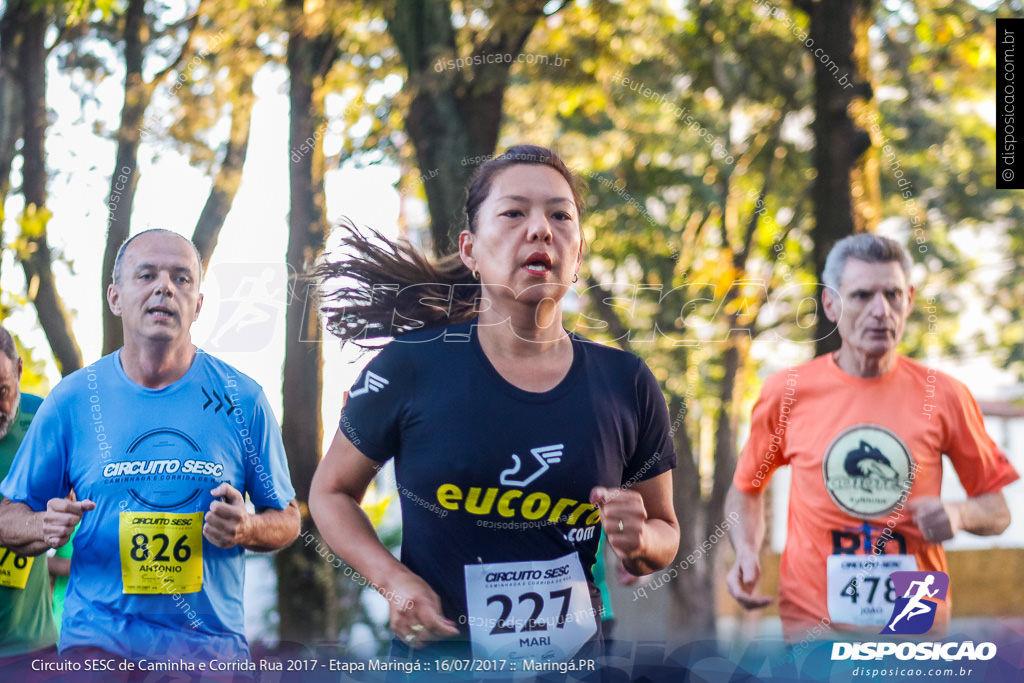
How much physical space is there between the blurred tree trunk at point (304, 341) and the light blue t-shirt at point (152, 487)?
82 cm

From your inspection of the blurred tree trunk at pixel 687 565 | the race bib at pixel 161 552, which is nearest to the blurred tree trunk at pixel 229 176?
the race bib at pixel 161 552

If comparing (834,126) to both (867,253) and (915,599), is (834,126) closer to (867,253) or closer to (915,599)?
(867,253)

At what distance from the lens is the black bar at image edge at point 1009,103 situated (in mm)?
4023

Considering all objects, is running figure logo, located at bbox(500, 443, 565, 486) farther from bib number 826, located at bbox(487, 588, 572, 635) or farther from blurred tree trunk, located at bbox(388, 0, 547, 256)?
blurred tree trunk, located at bbox(388, 0, 547, 256)

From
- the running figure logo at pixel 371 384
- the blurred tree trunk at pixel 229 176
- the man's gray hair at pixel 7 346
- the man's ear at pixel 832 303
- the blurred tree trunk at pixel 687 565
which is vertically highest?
the blurred tree trunk at pixel 229 176

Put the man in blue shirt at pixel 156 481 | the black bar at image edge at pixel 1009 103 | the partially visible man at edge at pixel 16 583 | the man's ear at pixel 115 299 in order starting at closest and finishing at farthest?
the man in blue shirt at pixel 156 481
the man's ear at pixel 115 299
the partially visible man at edge at pixel 16 583
the black bar at image edge at pixel 1009 103

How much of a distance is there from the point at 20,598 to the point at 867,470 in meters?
2.89

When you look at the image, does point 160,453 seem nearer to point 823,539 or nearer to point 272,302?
point 272,302

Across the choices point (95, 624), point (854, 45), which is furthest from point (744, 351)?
point (95, 624)

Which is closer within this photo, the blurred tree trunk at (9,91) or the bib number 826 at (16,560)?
the bib number 826 at (16,560)

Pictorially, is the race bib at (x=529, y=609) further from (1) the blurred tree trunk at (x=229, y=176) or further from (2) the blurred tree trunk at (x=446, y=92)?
(2) the blurred tree trunk at (x=446, y=92)

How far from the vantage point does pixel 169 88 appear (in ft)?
14.1

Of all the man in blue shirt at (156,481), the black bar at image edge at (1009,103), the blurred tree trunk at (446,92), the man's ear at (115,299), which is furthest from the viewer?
the blurred tree trunk at (446,92)

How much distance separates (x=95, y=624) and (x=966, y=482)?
2806mm
